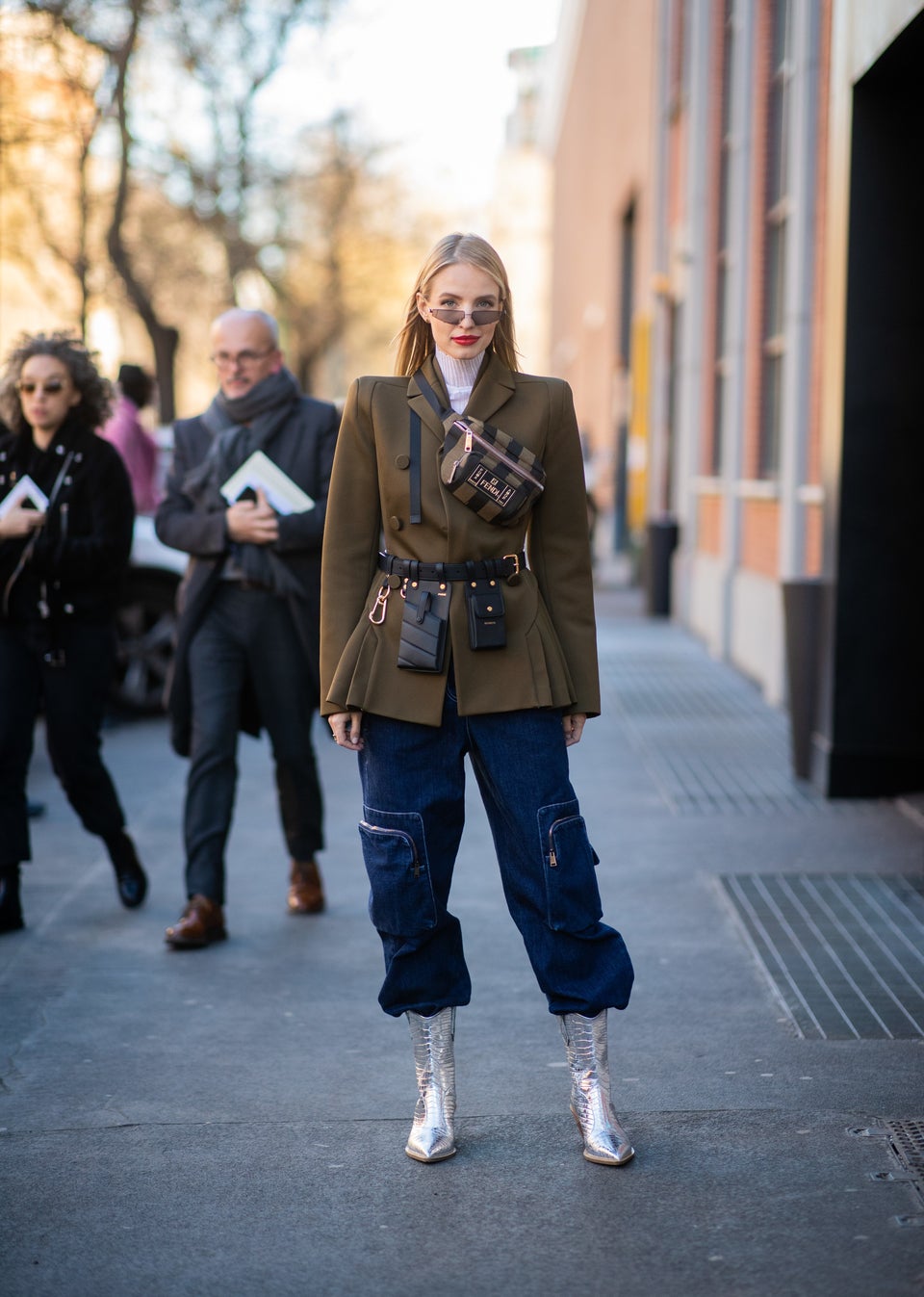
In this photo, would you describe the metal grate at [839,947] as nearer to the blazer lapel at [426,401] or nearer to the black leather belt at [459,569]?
the black leather belt at [459,569]

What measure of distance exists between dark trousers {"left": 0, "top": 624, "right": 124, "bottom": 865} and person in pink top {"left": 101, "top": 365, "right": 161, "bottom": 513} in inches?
181

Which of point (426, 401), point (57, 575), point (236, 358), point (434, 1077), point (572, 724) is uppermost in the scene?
point (236, 358)

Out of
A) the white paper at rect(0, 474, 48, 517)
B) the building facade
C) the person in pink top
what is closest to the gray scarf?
the white paper at rect(0, 474, 48, 517)

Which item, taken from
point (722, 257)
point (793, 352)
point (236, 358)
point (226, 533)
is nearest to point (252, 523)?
point (226, 533)

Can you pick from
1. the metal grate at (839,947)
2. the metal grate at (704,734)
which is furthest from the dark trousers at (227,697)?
the metal grate at (704,734)

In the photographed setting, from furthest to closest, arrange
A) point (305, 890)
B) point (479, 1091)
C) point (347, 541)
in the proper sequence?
1. point (305, 890)
2. point (479, 1091)
3. point (347, 541)

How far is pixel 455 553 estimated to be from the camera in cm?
382

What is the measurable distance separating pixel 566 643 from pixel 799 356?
802 centimetres

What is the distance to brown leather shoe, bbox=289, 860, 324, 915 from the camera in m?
6.35

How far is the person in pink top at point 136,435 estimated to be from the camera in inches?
424

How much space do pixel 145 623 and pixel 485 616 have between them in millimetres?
7560

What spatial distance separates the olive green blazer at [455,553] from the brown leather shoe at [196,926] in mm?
2086

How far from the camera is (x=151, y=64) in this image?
26.6 metres

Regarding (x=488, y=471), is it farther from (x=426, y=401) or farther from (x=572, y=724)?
(x=572, y=724)
